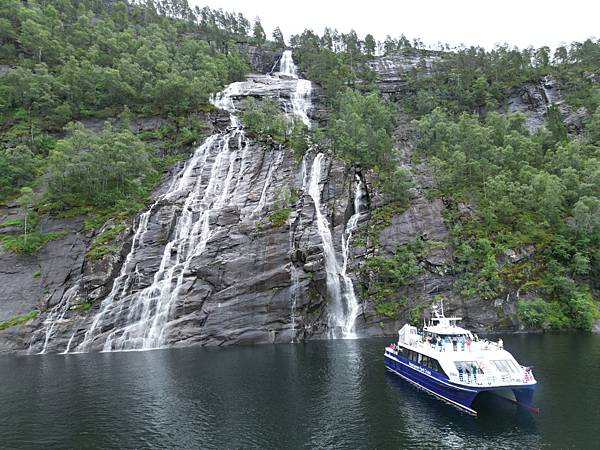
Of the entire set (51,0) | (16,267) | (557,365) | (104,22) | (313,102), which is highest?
(51,0)

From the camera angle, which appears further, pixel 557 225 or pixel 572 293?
pixel 557 225

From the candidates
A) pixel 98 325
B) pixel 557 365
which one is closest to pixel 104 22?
pixel 98 325

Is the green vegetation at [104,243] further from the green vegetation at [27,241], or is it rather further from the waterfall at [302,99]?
the waterfall at [302,99]

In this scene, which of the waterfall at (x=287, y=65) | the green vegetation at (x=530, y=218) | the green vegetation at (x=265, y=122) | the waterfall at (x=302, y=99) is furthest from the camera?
the waterfall at (x=287, y=65)

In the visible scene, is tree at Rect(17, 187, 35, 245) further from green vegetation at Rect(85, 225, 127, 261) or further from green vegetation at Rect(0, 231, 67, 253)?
green vegetation at Rect(85, 225, 127, 261)

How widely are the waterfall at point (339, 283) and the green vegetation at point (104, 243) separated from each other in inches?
1194

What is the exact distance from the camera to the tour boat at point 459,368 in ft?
88.7

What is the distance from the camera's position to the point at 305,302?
5531 cm

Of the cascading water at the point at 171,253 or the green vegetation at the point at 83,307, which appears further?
the green vegetation at the point at 83,307

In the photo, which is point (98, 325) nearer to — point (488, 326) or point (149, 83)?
point (488, 326)

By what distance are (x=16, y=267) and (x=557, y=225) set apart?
81098mm

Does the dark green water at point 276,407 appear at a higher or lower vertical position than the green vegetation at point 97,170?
lower

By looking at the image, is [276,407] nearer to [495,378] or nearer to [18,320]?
[495,378]

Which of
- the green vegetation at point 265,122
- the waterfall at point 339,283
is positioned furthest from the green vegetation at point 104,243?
the green vegetation at point 265,122
